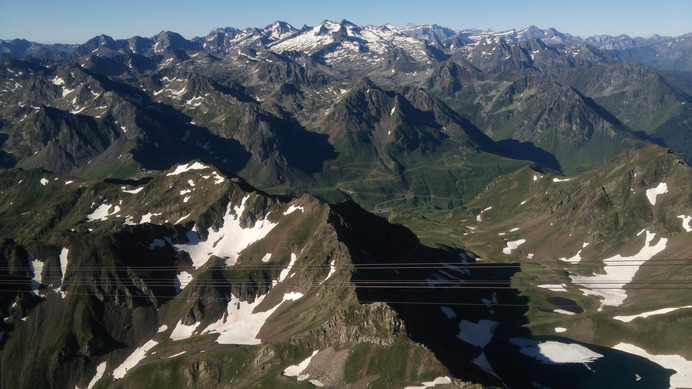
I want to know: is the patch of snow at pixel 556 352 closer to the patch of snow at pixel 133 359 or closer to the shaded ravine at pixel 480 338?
the shaded ravine at pixel 480 338

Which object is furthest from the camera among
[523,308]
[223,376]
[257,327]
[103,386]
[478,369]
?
[523,308]

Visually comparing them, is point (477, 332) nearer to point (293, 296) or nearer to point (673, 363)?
point (673, 363)

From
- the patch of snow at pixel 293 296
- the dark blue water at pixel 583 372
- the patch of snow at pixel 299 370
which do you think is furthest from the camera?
the patch of snow at pixel 293 296

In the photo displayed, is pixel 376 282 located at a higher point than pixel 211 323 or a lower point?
higher

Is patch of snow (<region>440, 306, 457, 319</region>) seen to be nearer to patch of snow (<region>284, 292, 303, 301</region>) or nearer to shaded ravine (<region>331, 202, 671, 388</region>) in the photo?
shaded ravine (<region>331, 202, 671, 388</region>)

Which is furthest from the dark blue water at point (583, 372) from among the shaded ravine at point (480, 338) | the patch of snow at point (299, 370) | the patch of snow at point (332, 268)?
the patch of snow at point (332, 268)

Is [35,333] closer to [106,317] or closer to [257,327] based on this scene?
[106,317]

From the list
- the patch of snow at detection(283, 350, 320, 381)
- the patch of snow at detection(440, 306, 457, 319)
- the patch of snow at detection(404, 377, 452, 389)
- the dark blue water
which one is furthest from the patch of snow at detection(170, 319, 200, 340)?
the dark blue water

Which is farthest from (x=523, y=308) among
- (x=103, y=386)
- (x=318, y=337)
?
(x=103, y=386)
